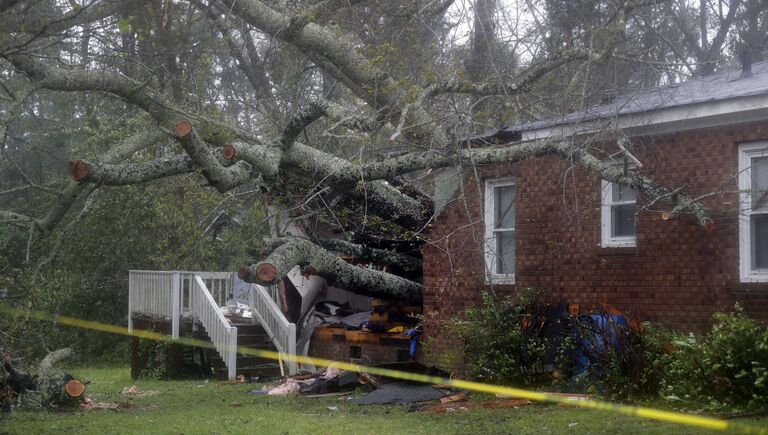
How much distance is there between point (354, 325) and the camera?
674 inches

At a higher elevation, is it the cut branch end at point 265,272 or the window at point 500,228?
the window at point 500,228

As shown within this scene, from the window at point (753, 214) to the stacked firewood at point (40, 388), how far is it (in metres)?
8.81

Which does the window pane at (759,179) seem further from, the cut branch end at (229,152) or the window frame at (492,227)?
the cut branch end at (229,152)

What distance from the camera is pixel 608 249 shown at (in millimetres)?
12078

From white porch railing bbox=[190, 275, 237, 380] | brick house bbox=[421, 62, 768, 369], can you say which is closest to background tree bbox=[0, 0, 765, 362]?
brick house bbox=[421, 62, 768, 369]

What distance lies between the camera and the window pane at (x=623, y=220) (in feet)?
39.6

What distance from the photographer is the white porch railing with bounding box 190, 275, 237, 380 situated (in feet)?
54.9

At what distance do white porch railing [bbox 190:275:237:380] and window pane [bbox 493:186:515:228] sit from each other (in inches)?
225

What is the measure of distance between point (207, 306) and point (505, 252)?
6.63m

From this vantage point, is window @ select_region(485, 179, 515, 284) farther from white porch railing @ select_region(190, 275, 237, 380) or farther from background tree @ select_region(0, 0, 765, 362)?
white porch railing @ select_region(190, 275, 237, 380)

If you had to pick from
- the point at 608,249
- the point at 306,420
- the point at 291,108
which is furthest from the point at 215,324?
the point at 608,249

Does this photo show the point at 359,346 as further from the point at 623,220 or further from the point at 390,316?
the point at 623,220

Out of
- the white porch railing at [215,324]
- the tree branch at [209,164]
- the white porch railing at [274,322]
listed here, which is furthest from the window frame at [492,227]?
the white porch railing at [215,324]

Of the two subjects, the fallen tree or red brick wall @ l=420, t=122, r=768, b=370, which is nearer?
red brick wall @ l=420, t=122, r=768, b=370
